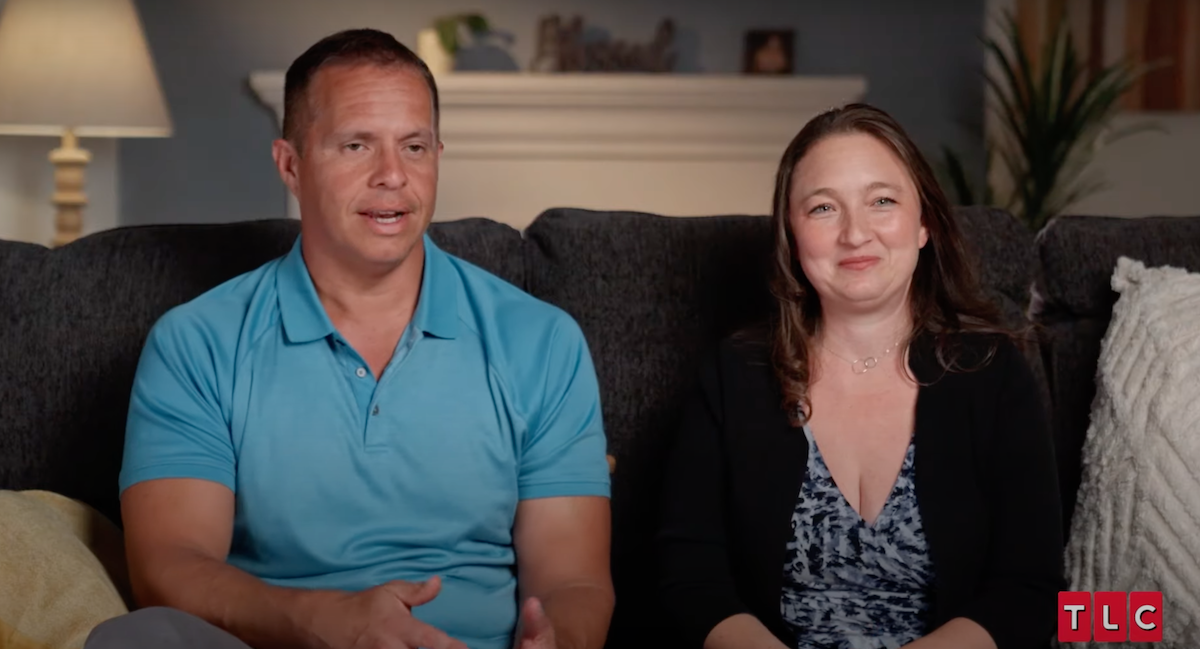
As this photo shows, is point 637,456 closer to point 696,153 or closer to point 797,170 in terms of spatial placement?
point 797,170

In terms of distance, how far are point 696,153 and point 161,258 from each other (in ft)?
8.53

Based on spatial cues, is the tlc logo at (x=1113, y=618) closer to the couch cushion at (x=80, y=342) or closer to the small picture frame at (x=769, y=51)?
the couch cushion at (x=80, y=342)

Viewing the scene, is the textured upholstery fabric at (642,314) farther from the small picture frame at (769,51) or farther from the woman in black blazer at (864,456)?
the small picture frame at (769,51)

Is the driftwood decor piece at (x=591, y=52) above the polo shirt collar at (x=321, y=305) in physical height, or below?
above

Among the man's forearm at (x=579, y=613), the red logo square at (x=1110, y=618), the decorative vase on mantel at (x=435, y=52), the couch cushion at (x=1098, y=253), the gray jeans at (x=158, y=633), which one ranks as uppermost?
the decorative vase on mantel at (x=435, y=52)

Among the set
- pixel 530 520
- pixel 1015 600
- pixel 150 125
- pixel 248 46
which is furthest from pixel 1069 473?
pixel 248 46

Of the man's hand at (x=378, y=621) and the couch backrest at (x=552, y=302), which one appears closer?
the man's hand at (x=378, y=621)

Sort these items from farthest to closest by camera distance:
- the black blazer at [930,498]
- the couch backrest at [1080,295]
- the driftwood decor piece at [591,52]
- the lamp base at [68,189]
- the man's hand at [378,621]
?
the driftwood decor piece at [591,52] → the lamp base at [68,189] → the couch backrest at [1080,295] → the black blazer at [930,498] → the man's hand at [378,621]

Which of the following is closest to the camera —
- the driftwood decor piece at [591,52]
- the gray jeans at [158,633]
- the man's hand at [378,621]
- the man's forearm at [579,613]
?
the gray jeans at [158,633]

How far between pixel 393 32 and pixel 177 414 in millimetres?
2926

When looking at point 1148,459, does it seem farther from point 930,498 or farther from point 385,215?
point 385,215

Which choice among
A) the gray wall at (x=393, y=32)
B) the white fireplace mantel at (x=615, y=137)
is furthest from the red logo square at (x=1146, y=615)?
the gray wall at (x=393, y=32)

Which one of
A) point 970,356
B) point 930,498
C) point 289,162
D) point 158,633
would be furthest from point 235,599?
point 970,356

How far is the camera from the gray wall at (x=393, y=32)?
14.2ft
